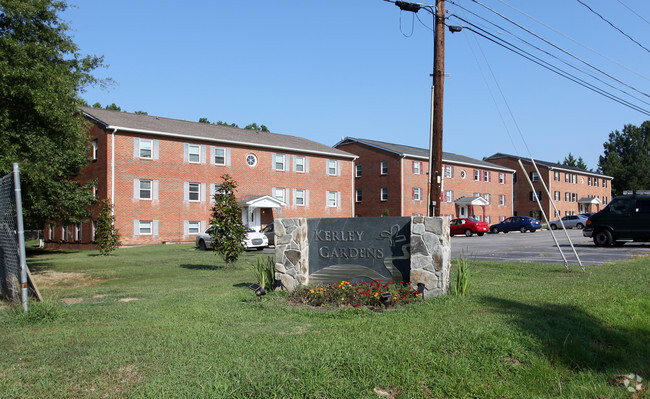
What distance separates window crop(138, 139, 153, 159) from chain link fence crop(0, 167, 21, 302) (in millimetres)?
25834

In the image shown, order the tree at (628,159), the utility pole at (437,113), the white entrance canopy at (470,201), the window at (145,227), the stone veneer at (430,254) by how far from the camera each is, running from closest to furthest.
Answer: the stone veneer at (430,254)
the utility pole at (437,113)
the window at (145,227)
the white entrance canopy at (470,201)
the tree at (628,159)

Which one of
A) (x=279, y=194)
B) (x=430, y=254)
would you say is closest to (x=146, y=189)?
(x=279, y=194)

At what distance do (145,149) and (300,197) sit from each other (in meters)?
13.3

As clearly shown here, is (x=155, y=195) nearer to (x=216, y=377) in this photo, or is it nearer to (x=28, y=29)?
(x=28, y=29)

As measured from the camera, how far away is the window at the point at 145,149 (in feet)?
112

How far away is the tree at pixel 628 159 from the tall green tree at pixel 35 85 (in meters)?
95.8

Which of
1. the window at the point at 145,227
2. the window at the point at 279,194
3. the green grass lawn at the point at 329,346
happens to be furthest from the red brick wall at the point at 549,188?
the green grass lawn at the point at 329,346

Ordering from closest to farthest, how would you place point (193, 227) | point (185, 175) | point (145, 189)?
1. point (145, 189)
2. point (185, 175)
3. point (193, 227)

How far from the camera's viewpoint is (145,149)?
34188mm

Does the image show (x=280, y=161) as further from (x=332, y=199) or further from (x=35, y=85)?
(x=35, y=85)

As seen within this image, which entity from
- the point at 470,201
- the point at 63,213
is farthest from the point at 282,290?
→ the point at 470,201

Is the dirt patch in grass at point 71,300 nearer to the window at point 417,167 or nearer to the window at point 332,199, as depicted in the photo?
the window at point 332,199

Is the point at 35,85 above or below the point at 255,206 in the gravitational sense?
above

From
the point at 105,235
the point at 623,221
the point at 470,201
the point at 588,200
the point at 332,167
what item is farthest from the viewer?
the point at 588,200
